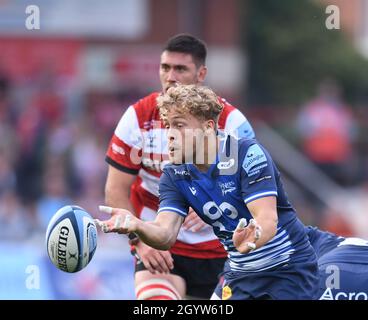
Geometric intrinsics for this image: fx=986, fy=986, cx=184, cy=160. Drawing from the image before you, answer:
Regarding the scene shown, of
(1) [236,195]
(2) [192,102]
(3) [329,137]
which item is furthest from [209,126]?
(3) [329,137]

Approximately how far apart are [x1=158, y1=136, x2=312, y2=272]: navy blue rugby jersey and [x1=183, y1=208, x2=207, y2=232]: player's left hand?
984 mm

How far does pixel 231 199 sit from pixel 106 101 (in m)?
14.1

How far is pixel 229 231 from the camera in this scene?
21.3ft

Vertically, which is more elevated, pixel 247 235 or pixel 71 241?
pixel 247 235

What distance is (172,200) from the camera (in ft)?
21.3

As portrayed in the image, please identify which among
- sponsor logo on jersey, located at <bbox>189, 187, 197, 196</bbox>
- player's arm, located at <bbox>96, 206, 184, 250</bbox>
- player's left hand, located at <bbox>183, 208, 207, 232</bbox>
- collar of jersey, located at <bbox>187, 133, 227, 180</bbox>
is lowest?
player's left hand, located at <bbox>183, 208, 207, 232</bbox>

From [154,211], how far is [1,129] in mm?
8412

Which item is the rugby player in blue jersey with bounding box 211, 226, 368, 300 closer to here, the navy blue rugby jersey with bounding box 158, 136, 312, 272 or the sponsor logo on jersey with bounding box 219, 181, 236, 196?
the navy blue rugby jersey with bounding box 158, 136, 312, 272

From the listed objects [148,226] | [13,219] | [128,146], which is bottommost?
[13,219]

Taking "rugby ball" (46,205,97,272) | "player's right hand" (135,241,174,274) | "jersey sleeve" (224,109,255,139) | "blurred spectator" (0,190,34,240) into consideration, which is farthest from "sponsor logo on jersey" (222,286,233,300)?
"blurred spectator" (0,190,34,240)

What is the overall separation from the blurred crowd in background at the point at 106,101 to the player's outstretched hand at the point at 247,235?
8059 millimetres

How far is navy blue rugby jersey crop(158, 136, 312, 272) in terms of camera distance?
6.28 m

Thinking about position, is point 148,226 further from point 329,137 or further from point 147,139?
point 329,137
